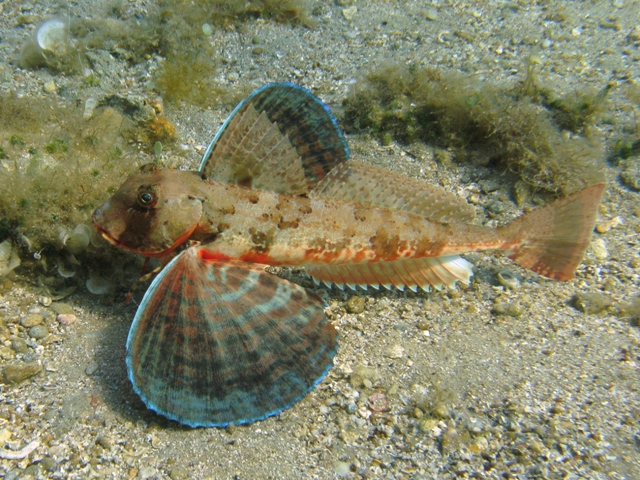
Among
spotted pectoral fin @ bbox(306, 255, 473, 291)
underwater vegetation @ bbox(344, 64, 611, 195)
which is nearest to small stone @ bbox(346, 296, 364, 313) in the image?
spotted pectoral fin @ bbox(306, 255, 473, 291)

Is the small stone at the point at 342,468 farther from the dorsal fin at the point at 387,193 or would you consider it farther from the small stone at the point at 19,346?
the small stone at the point at 19,346

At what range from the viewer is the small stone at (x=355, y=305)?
11.2 feet

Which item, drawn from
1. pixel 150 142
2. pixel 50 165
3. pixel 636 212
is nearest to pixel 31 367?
pixel 50 165

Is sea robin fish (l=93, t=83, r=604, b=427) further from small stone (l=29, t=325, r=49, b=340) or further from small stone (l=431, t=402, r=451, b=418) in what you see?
small stone (l=29, t=325, r=49, b=340)

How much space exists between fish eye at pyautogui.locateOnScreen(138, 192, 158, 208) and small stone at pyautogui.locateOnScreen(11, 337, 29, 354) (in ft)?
4.18

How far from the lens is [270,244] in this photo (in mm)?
3043

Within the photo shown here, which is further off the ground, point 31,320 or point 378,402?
point 378,402

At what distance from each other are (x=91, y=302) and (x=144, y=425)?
1.22 meters

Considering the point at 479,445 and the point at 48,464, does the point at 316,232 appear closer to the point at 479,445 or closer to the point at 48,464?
the point at 479,445

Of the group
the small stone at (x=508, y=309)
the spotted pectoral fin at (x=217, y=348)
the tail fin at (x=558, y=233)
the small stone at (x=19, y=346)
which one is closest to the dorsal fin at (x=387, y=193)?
the tail fin at (x=558, y=233)

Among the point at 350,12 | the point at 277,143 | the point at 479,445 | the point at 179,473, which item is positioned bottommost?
the point at 179,473

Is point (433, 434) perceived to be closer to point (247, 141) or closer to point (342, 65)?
point (247, 141)

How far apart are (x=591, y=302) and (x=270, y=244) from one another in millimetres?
2650

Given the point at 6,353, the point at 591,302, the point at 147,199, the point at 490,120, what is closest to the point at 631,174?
the point at 490,120
